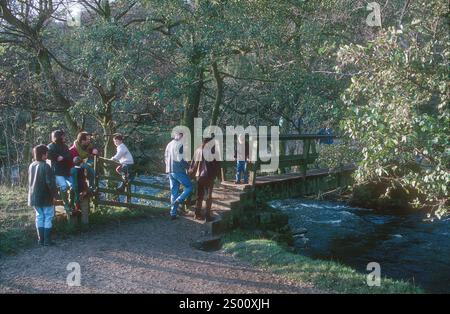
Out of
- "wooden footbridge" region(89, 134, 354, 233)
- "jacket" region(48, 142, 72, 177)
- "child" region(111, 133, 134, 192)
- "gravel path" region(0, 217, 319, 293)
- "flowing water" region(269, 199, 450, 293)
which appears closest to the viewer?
"gravel path" region(0, 217, 319, 293)

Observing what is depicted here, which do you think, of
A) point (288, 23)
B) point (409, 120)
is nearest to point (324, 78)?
point (288, 23)

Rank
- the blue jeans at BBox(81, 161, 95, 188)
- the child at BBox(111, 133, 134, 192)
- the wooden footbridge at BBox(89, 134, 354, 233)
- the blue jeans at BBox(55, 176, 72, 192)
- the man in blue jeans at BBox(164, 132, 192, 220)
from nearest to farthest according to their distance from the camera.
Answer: the blue jeans at BBox(55, 176, 72, 192) < the blue jeans at BBox(81, 161, 95, 188) < the man in blue jeans at BBox(164, 132, 192, 220) < the wooden footbridge at BBox(89, 134, 354, 233) < the child at BBox(111, 133, 134, 192)

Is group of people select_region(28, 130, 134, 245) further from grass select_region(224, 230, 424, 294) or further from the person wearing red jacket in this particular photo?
grass select_region(224, 230, 424, 294)

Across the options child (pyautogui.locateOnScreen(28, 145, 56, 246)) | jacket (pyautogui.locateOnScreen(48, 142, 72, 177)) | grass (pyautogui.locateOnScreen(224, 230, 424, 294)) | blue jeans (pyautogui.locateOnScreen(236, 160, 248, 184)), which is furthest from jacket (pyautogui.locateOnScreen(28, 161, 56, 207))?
blue jeans (pyautogui.locateOnScreen(236, 160, 248, 184))

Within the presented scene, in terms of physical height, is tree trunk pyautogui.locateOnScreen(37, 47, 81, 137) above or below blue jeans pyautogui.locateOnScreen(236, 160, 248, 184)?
above

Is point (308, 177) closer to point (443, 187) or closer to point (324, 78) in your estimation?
point (324, 78)

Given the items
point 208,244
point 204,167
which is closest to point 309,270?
point 208,244

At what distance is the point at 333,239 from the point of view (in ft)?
50.9

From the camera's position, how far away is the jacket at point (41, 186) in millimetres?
8883

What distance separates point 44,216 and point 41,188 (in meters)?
0.59

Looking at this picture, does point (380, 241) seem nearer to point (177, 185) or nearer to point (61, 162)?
point (177, 185)

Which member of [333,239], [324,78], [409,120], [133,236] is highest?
[324,78]

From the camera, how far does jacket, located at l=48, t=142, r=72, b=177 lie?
10.0 m
